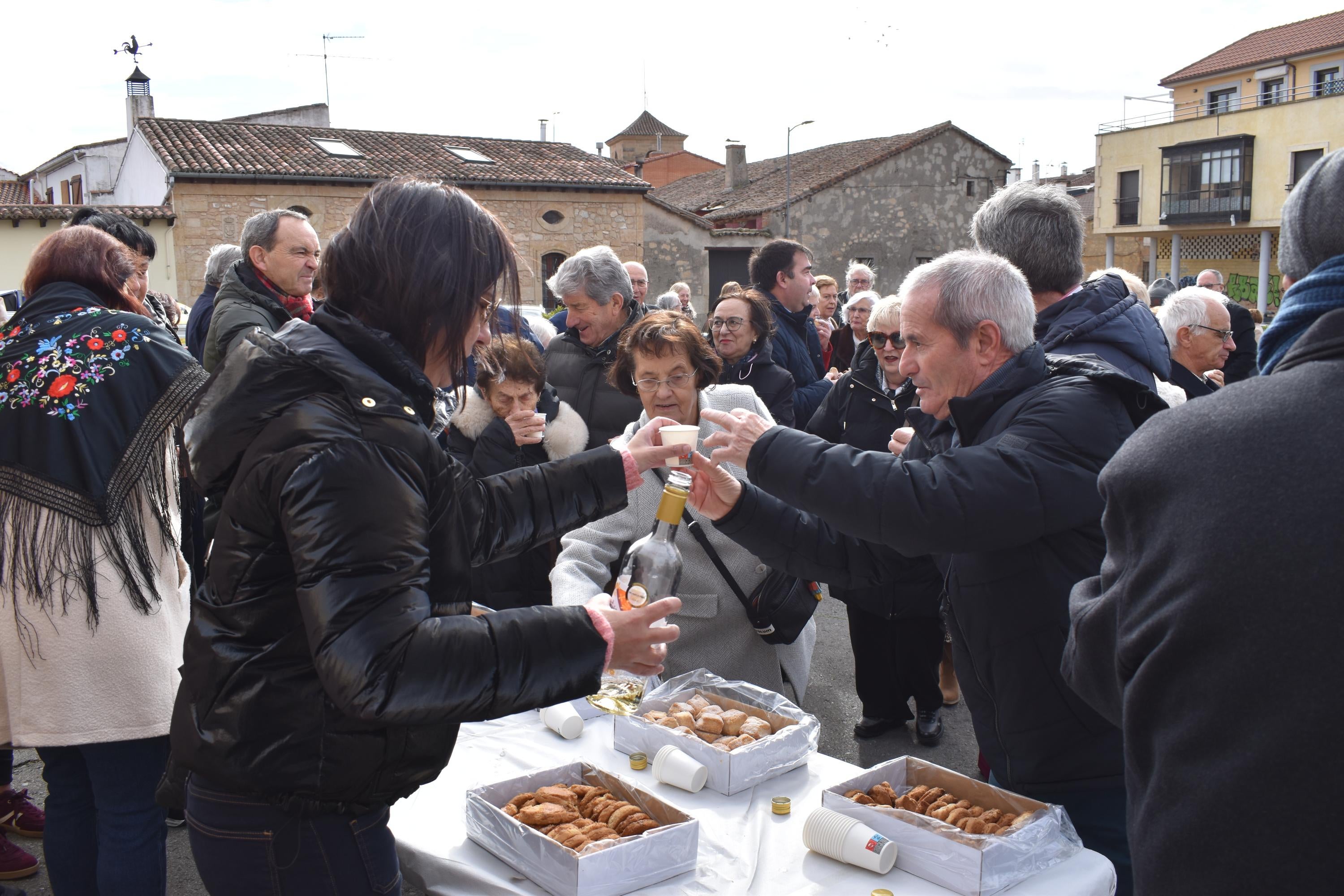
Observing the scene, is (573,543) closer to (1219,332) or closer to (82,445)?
(82,445)

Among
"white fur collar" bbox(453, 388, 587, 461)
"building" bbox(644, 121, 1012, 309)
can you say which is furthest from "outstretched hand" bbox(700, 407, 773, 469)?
"building" bbox(644, 121, 1012, 309)

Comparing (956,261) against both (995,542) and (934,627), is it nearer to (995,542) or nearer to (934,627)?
(995,542)

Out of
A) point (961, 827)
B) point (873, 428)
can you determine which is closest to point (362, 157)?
point (873, 428)

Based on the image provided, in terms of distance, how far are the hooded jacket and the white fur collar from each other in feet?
6.18

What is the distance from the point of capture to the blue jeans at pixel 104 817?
8.38 feet

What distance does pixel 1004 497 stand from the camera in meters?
2.04

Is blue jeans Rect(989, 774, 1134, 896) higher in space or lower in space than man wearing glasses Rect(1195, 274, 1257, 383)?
lower

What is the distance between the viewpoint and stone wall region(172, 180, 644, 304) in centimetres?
2252

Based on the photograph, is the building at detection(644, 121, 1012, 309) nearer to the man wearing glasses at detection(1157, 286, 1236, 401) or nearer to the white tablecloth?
the man wearing glasses at detection(1157, 286, 1236, 401)

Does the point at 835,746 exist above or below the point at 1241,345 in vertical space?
below

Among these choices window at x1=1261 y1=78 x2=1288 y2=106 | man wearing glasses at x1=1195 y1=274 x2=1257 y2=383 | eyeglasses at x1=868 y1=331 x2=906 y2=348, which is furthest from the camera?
window at x1=1261 y1=78 x2=1288 y2=106

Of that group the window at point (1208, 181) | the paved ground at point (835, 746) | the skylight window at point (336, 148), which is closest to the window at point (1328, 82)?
the window at point (1208, 181)

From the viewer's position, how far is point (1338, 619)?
112 centimetres

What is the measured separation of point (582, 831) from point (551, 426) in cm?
251
